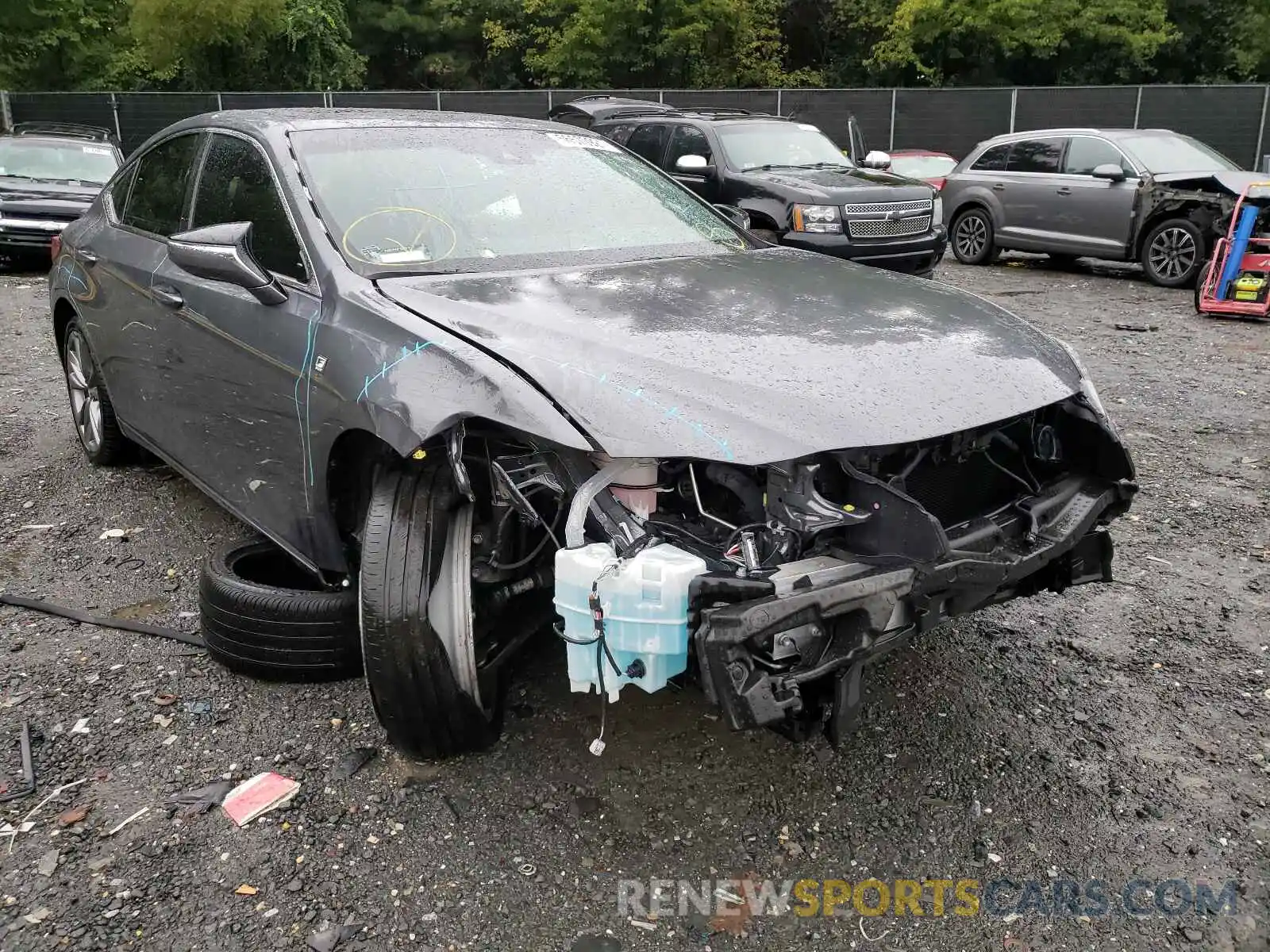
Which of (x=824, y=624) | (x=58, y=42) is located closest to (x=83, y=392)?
(x=824, y=624)

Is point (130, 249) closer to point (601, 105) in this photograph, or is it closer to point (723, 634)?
point (723, 634)

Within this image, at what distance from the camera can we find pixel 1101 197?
11430mm

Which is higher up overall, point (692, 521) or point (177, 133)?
point (177, 133)

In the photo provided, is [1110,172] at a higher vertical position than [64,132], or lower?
lower

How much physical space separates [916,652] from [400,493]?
1.88m

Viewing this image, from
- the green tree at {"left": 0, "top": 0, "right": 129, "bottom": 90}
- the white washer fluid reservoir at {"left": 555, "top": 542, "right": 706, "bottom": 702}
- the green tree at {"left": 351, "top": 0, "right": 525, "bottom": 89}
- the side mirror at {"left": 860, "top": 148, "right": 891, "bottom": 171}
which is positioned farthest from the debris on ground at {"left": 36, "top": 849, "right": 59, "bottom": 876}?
the green tree at {"left": 351, "top": 0, "right": 525, "bottom": 89}

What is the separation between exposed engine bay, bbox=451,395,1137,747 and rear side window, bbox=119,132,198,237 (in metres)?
2.31

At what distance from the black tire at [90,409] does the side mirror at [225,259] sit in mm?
2163

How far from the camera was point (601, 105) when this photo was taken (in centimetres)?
1474

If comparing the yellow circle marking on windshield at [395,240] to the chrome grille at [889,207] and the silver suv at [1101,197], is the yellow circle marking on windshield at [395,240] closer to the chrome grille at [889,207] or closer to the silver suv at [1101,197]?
the chrome grille at [889,207]

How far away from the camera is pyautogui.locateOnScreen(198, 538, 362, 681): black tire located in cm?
322

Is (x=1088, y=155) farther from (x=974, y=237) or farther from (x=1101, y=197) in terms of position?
(x=974, y=237)

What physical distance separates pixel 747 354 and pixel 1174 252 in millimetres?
10183

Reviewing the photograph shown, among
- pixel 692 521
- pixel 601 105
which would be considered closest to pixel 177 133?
pixel 692 521
